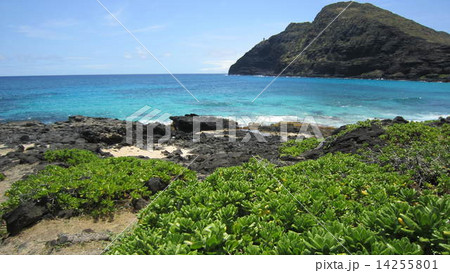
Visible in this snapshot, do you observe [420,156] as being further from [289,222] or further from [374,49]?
[374,49]

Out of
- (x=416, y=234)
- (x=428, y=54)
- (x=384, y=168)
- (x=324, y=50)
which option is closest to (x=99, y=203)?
(x=416, y=234)

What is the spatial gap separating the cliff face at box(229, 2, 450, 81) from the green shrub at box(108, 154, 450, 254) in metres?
96.9

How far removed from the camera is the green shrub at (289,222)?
2.36 m

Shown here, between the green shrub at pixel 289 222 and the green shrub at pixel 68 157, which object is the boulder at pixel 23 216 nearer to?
the green shrub at pixel 289 222

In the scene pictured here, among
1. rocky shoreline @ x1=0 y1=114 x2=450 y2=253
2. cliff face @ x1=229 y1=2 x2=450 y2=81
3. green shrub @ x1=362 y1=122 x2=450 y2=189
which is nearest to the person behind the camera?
green shrub @ x1=362 y1=122 x2=450 y2=189

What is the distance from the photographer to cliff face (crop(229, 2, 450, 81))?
8144 cm

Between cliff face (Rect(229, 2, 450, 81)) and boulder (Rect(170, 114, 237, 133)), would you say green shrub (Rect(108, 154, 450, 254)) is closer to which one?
boulder (Rect(170, 114, 237, 133))

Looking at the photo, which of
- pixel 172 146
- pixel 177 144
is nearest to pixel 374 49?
pixel 177 144

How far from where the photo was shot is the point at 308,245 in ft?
7.57

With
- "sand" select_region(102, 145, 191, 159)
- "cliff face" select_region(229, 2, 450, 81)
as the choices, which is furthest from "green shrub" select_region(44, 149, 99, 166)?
"cliff face" select_region(229, 2, 450, 81)

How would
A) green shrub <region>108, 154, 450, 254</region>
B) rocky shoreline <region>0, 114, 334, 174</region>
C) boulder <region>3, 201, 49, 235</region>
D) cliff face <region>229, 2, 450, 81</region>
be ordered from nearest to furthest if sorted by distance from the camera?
green shrub <region>108, 154, 450, 254</region> → boulder <region>3, 201, 49, 235</region> → rocky shoreline <region>0, 114, 334, 174</region> → cliff face <region>229, 2, 450, 81</region>

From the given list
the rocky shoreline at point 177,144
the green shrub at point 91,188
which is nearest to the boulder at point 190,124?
the rocky shoreline at point 177,144

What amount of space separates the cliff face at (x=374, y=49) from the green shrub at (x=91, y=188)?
97154 millimetres

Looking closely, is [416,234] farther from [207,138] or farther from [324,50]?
[324,50]
